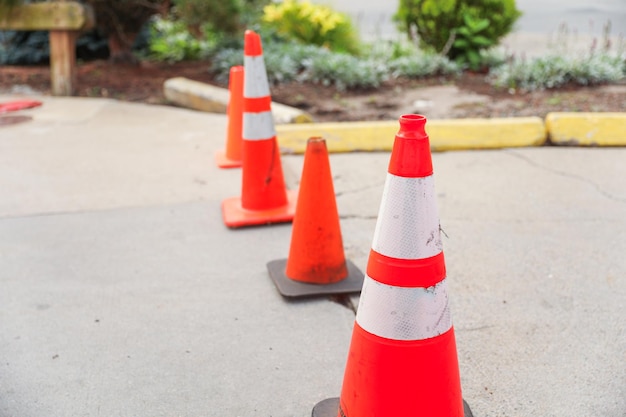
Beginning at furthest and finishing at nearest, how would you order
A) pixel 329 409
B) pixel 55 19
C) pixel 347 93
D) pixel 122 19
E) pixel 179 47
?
pixel 179 47 → pixel 122 19 → pixel 347 93 → pixel 55 19 → pixel 329 409

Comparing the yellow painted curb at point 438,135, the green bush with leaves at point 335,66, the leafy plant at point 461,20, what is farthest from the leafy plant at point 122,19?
the yellow painted curb at point 438,135

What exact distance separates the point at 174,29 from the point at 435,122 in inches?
232

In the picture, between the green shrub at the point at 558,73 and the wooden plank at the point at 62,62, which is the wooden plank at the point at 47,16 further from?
the green shrub at the point at 558,73

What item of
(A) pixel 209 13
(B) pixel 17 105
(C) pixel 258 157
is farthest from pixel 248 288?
(A) pixel 209 13

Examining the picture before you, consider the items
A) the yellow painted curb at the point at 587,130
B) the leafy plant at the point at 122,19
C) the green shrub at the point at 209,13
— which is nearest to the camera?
the yellow painted curb at the point at 587,130

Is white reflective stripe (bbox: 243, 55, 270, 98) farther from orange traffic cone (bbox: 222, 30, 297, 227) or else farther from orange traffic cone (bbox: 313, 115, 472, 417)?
orange traffic cone (bbox: 313, 115, 472, 417)

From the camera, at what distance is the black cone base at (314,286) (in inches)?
123

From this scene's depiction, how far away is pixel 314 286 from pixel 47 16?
510 cm

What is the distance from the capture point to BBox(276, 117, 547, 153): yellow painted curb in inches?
209

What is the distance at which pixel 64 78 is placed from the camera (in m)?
7.36

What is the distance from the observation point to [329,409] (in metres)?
2.32

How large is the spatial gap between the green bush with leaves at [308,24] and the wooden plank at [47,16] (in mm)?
3023

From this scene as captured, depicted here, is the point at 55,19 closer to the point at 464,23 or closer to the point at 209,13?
the point at 209,13

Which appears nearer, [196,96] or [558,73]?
[196,96]
